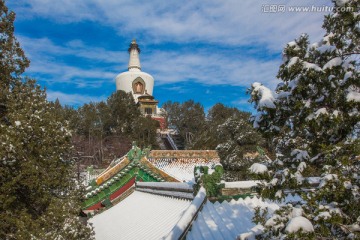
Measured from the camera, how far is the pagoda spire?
5948cm

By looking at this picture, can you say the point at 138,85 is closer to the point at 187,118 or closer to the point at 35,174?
the point at 187,118

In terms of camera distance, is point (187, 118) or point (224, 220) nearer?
point (224, 220)

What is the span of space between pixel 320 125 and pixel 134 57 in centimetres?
6008

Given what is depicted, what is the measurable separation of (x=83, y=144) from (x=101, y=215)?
24.7 metres

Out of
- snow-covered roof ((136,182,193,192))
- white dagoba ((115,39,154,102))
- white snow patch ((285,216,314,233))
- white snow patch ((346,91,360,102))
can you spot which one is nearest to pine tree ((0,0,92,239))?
snow-covered roof ((136,182,193,192))

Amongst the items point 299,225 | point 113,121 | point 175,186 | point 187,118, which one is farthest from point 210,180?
point 187,118

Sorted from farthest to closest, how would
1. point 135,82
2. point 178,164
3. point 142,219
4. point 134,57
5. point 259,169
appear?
point 134,57 < point 135,82 < point 178,164 < point 142,219 < point 259,169

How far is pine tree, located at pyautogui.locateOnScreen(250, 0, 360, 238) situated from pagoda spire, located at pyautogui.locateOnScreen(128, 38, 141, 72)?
5686 centimetres

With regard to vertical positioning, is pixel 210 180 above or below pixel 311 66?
below

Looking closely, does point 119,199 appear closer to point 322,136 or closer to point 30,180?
point 30,180

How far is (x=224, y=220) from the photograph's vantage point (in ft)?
16.4

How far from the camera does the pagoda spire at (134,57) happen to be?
5948 centimetres

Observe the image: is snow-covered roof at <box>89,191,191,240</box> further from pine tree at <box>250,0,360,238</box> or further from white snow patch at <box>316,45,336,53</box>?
white snow patch at <box>316,45,336,53</box>

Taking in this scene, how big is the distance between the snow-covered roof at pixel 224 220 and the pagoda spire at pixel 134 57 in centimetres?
5437
